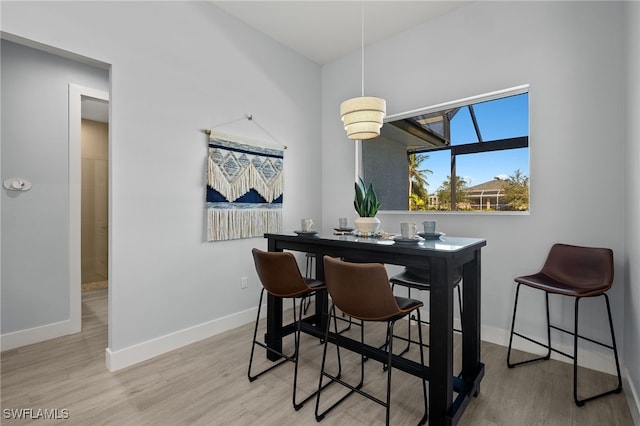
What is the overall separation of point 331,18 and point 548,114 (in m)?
2.19

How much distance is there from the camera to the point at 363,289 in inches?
59.9

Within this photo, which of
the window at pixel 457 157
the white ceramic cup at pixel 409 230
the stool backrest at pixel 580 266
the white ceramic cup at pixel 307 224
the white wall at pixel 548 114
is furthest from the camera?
the window at pixel 457 157

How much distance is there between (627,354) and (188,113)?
376 centimetres

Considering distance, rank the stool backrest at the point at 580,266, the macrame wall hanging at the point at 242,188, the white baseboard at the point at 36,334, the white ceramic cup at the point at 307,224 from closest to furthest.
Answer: the stool backrest at the point at 580,266
the white ceramic cup at the point at 307,224
the white baseboard at the point at 36,334
the macrame wall hanging at the point at 242,188

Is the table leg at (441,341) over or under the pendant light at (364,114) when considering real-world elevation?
under

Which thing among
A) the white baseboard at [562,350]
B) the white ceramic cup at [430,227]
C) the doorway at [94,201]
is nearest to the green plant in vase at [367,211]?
the white ceramic cup at [430,227]

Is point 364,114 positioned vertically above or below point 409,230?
above

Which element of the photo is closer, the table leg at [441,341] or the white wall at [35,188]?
the table leg at [441,341]

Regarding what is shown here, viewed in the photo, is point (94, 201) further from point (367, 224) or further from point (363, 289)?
point (363, 289)

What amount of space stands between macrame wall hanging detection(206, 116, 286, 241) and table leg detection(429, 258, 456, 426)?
2050mm

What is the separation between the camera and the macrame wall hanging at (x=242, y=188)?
281 centimetres

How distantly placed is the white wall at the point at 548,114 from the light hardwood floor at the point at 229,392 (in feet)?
1.93

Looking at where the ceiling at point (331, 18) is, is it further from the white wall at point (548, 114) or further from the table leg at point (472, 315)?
the table leg at point (472, 315)

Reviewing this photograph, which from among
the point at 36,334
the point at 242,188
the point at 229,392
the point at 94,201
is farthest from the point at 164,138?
the point at 94,201
